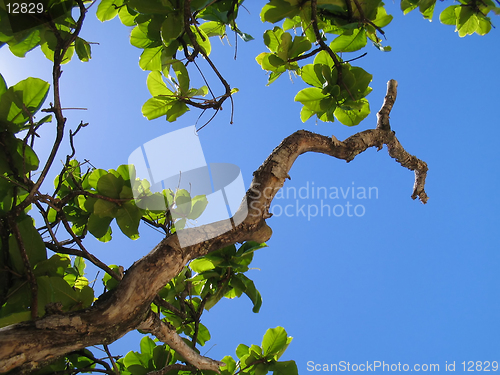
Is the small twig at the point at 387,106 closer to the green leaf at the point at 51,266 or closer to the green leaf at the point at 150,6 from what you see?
the green leaf at the point at 150,6

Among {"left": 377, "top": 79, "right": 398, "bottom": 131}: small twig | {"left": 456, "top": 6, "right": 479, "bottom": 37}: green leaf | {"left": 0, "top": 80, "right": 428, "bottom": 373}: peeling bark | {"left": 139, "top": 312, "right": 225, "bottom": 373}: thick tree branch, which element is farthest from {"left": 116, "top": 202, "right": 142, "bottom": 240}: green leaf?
{"left": 456, "top": 6, "right": 479, "bottom": 37}: green leaf

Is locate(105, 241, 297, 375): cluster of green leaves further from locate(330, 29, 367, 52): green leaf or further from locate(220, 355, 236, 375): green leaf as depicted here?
locate(330, 29, 367, 52): green leaf

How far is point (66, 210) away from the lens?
998 millimetres

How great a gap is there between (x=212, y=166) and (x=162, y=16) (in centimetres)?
41

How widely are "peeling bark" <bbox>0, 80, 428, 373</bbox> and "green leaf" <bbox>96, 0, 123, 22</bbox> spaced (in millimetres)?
649

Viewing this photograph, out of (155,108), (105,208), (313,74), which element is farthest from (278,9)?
(105,208)

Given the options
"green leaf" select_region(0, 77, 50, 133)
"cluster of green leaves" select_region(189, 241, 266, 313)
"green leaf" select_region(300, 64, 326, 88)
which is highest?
"green leaf" select_region(300, 64, 326, 88)

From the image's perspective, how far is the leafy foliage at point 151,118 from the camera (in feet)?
2.23

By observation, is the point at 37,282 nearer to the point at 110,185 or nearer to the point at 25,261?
the point at 25,261

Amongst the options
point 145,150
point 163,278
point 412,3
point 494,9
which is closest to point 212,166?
point 145,150

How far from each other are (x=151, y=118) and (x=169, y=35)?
25cm

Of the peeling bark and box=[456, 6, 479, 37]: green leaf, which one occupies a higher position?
box=[456, 6, 479, 37]: green leaf

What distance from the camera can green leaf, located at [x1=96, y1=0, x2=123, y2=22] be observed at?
3.12ft

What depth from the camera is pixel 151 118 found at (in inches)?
36.9
